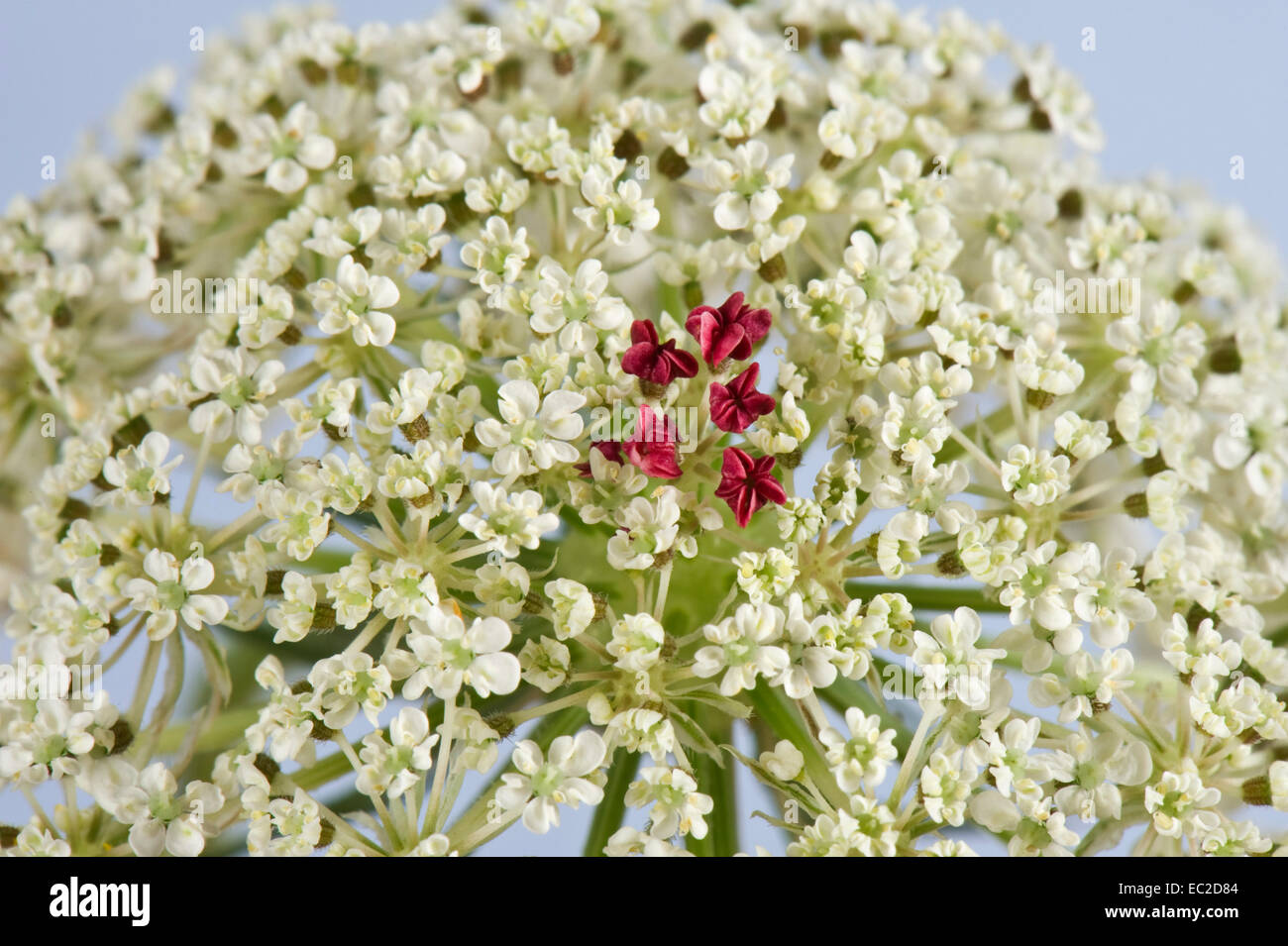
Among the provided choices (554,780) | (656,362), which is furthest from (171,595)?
(656,362)

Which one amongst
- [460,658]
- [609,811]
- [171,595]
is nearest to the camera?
[460,658]

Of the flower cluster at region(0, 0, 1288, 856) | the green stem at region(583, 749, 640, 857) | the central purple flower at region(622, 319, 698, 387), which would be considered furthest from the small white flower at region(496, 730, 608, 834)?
the central purple flower at region(622, 319, 698, 387)

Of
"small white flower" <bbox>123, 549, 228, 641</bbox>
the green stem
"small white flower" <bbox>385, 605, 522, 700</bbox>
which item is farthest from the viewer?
the green stem

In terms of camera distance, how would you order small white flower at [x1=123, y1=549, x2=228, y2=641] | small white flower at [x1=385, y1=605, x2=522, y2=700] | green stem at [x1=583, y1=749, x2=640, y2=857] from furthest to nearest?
green stem at [x1=583, y1=749, x2=640, y2=857] → small white flower at [x1=123, y1=549, x2=228, y2=641] → small white flower at [x1=385, y1=605, x2=522, y2=700]

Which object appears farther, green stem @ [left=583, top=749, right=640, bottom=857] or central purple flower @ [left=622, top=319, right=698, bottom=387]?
green stem @ [left=583, top=749, right=640, bottom=857]

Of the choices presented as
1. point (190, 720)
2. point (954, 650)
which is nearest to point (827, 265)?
point (954, 650)

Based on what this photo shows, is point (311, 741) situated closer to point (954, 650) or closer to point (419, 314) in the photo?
point (419, 314)

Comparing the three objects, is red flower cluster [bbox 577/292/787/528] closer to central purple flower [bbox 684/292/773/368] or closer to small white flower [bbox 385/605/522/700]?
central purple flower [bbox 684/292/773/368]

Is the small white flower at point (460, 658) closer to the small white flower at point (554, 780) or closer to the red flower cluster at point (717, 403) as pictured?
the small white flower at point (554, 780)

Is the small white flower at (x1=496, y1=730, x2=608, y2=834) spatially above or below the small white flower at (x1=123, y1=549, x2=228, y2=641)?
below

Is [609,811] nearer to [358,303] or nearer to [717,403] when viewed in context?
[717,403]
